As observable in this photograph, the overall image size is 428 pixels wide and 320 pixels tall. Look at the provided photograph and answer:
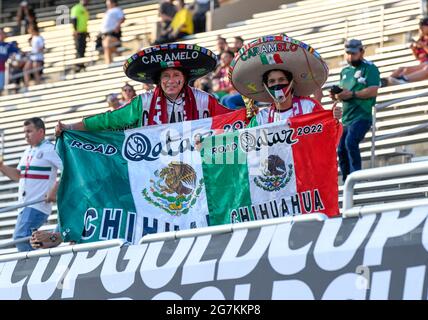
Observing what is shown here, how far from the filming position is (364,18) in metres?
17.4

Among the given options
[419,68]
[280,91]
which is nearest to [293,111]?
[280,91]

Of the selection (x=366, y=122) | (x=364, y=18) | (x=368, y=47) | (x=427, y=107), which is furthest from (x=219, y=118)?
(x=364, y=18)

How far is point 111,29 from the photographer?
21.2m

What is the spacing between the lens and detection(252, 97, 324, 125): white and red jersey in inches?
363

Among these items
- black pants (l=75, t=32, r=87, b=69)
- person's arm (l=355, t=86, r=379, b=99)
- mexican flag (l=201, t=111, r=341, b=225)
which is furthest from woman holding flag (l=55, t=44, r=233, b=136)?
black pants (l=75, t=32, r=87, b=69)

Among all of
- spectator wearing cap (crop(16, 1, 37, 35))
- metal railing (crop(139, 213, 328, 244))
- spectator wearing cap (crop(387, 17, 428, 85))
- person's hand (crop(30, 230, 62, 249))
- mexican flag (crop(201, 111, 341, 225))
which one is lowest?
person's hand (crop(30, 230, 62, 249))

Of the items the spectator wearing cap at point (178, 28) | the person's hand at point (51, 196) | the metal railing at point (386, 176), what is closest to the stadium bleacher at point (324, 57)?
the spectator wearing cap at point (178, 28)

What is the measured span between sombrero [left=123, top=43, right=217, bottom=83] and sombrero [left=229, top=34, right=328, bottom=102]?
0.43 meters

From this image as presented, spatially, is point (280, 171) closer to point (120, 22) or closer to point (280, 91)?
point (280, 91)

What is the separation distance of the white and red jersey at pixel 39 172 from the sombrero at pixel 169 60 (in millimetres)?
2230

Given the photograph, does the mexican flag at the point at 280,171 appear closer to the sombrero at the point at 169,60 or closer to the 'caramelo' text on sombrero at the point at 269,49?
the 'caramelo' text on sombrero at the point at 269,49

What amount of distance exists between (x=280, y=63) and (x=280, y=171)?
Result: 3.29ft

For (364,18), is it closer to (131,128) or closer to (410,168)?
(131,128)

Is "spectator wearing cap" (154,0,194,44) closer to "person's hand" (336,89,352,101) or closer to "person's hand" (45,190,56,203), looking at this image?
"person's hand" (45,190,56,203)
